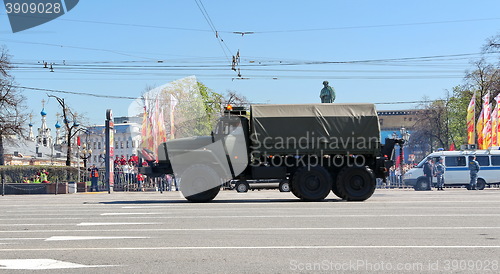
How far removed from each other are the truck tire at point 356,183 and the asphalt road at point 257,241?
4453 mm

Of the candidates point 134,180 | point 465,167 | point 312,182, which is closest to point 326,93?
point 312,182

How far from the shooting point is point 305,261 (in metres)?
8.47

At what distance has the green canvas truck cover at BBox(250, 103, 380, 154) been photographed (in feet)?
67.8

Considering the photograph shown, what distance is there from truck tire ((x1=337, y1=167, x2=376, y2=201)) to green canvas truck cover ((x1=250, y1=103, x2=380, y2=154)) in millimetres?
624

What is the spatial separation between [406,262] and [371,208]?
348 inches

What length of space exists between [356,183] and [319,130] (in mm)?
2017

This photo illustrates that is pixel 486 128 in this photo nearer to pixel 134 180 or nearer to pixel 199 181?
pixel 134 180

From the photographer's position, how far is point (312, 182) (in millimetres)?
20766

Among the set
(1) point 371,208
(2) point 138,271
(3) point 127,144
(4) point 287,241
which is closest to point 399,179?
(1) point 371,208

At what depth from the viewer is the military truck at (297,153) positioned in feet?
67.9

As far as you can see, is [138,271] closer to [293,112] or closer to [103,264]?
[103,264]

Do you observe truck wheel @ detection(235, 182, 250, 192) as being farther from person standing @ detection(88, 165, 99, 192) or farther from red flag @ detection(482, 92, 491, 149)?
red flag @ detection(482, 92, 491, 149)

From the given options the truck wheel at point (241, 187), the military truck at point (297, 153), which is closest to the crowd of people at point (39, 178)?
the truck wheel at point (241, 187)

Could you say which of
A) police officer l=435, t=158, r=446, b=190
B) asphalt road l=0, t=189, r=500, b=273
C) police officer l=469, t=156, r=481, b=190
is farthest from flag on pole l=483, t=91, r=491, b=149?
asphalt road l=0, t=189, r=500, b=273
